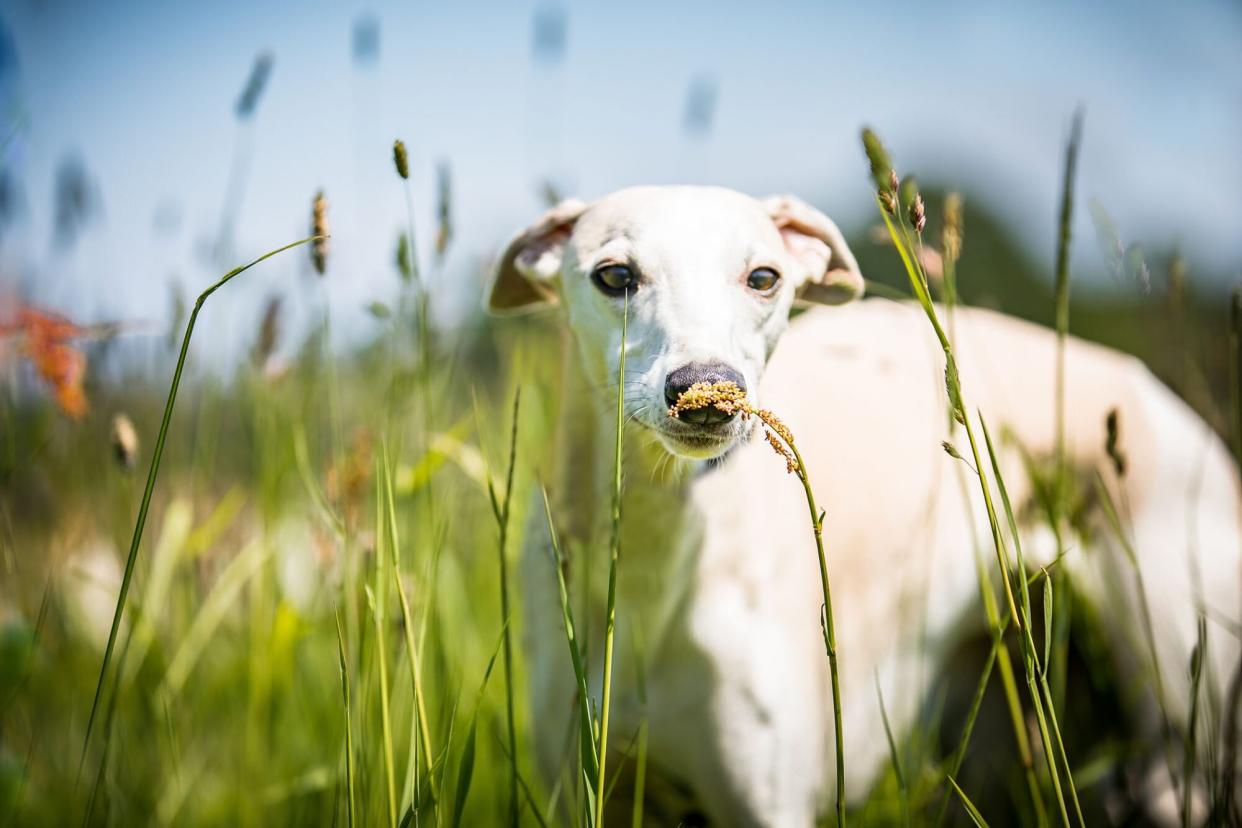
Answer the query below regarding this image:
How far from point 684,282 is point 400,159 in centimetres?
62

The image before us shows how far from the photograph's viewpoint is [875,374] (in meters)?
2.82

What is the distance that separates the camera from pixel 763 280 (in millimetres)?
1810

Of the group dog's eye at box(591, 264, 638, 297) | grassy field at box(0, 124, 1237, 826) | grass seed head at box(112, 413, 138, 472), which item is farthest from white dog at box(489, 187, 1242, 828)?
grass seed head at box(112, 413, 138, 472)

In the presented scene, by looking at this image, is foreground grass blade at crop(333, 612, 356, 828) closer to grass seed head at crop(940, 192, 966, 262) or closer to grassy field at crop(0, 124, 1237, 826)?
grassy field at crop(0, 124, 1237, 826)

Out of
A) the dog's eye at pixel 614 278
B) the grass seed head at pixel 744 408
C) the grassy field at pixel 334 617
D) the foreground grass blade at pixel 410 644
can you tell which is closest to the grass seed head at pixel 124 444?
the grassy field at pixel 334 617

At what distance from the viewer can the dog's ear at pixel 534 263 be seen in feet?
6.83

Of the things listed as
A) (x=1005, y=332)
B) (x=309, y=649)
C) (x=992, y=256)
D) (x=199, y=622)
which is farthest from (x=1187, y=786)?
(x=992, y=256)

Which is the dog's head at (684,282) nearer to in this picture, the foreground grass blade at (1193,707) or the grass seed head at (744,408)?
the grass seed head at (744,408)

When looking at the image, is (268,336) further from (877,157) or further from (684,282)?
(877,157)

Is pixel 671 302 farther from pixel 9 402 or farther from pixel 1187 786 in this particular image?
pixel 9 402

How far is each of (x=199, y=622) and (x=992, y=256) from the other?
44.3ft

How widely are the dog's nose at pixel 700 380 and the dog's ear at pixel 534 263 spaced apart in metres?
0.67

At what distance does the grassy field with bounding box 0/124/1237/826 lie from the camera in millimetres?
1406

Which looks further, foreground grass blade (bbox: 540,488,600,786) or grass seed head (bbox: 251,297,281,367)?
grass seed head (bbox: 251,297,281,367)
